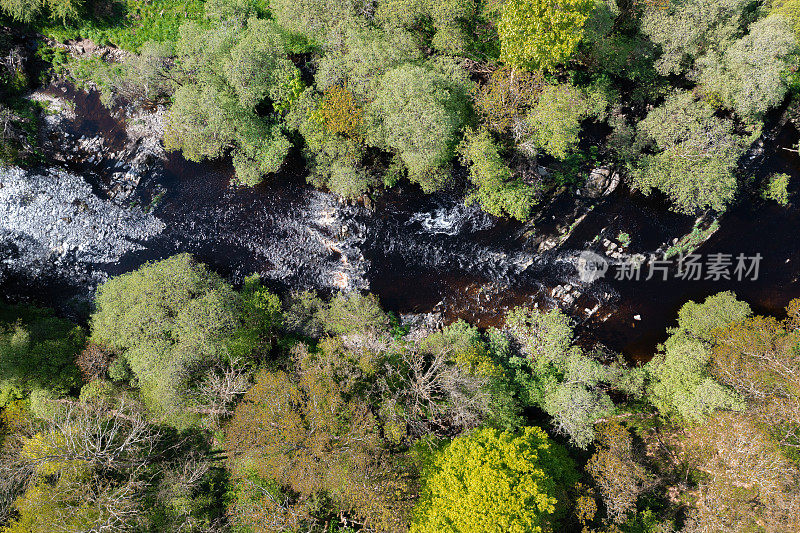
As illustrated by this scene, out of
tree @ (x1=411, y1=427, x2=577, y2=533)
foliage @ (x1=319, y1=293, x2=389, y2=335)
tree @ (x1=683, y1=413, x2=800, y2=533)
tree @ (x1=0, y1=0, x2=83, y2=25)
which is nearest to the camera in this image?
tree @ (x1=411, y1=427, x2=577, y2=533)

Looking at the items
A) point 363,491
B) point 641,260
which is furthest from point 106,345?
point 641,260

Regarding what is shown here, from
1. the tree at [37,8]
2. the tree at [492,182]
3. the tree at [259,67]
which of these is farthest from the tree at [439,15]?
the tree at [37,8]

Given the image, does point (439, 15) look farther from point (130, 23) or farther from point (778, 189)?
point (778, 189)

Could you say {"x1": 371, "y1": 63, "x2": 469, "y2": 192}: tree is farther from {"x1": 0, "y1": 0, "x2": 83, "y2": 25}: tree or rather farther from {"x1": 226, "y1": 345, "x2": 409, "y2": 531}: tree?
{"x1": 0, "y1": 0, "x2": 83, "y2": 25}: tree

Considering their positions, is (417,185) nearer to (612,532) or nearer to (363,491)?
(363,491)

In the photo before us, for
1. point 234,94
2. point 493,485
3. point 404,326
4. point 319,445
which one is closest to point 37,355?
point 319,445

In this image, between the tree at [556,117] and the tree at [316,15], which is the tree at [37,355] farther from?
the tree at [556,117]

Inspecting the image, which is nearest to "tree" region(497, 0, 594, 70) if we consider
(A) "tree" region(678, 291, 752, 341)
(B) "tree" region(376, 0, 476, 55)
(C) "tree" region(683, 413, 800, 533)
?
(B) "tree" region(376, 0, 476, 55)
